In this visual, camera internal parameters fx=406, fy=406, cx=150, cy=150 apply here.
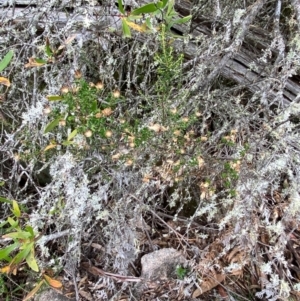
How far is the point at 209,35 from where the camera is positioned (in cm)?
184

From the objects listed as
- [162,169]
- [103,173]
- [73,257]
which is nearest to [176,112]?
[162,169]

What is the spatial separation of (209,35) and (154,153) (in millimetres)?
626

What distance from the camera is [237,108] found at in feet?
5.71

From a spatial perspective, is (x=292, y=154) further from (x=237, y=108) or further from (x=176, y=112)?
(x=176, y=112)

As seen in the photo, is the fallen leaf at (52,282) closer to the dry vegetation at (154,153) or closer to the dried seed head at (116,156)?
the dry vegetation at (154,153)

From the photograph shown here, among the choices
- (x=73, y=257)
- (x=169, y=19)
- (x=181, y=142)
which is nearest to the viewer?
(x=169, y=19)

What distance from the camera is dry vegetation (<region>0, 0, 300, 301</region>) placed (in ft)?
5.22

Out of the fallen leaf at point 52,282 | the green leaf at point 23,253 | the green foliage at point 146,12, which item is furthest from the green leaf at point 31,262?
the green foliage at point 146,12

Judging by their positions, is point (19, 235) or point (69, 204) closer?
point (19, 235)

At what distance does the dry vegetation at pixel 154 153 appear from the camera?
1.59 metres

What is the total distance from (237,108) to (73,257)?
942 mm

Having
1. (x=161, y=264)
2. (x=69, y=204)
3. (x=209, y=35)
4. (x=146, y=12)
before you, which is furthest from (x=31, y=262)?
(x=209, y=35)

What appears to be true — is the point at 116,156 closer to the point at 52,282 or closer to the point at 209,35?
the point at 52,282

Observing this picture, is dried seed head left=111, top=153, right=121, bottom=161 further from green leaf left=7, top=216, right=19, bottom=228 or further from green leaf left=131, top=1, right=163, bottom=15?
green leaf left=131, top=1, right=163, bottom=15
